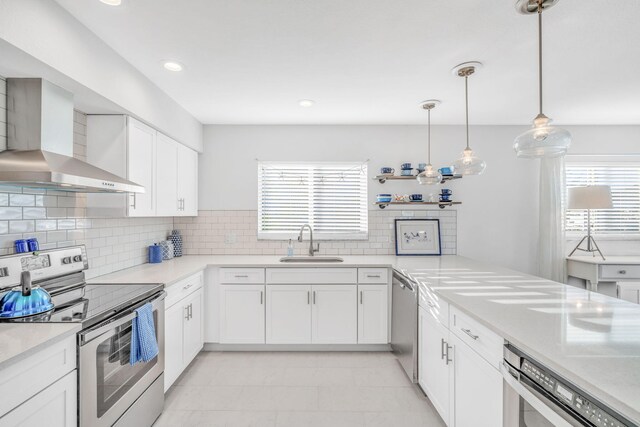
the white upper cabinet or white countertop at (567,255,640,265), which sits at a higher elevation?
the white upper cabinet

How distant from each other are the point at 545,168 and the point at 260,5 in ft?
11.9

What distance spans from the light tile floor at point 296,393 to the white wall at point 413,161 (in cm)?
176

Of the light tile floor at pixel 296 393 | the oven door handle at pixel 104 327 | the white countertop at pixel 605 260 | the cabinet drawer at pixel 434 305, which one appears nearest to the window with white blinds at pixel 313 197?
the light tile floor at pixel 296 393

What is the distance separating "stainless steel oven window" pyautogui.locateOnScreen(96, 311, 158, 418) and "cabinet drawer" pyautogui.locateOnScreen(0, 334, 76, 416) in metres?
0.20

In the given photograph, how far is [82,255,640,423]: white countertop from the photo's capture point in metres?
0.98

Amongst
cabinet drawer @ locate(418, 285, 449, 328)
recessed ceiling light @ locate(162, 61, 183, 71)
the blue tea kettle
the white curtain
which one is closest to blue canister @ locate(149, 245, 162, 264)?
the blue tea kettle

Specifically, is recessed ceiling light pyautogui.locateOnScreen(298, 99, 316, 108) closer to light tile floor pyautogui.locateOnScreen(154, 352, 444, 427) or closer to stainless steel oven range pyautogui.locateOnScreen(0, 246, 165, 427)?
stainless steel oven range pyautogui.locateOnScreen(0, 246, 165, 427)

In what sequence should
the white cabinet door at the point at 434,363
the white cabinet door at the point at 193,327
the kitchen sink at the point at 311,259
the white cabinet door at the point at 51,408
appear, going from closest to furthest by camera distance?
the white cabinet door at the point at 51,408 < the white cabinet door at the point at 434,363 < the white cabinet door at the point at 193,327 < the kitchen sink at the point at 311,259

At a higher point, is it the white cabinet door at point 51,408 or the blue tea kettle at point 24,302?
the blue tea kettle at point 24,302

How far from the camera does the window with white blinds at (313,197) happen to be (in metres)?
3.91

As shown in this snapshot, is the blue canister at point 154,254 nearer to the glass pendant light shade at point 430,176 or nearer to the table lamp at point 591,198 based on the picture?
the glass pendant light shade at point 430,176

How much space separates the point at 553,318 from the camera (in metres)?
1.50

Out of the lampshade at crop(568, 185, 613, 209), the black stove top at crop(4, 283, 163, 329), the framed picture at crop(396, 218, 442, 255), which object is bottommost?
the black stove top at crop(4, 283, 163, 329)

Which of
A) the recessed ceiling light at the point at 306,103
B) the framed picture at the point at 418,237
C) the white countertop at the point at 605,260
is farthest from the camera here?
the framed picture at the point at 418,237
